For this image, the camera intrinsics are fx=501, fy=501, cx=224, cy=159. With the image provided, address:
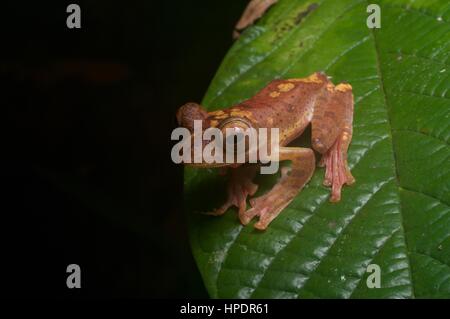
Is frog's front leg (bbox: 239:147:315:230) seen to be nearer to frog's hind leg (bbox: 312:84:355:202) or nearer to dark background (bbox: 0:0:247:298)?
frog's hind leg (bbox: 312:84:355:202)

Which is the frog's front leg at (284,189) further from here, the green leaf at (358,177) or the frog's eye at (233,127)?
the frog's eye at (233,127)

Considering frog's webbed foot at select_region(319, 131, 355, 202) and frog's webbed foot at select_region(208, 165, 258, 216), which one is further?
frog's webbed foot at select_region(208, 165, 258, 216)

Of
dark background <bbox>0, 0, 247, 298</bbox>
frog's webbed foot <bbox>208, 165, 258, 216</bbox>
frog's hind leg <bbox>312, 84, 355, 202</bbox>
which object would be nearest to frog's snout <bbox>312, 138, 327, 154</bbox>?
frog's hind leg <bbox>312, 84, 355, 202</bbox>

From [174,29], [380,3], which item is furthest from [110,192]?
[380,3]

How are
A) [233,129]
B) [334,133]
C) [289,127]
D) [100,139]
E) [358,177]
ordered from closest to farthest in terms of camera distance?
[358,177] → [233,129] → [334,133] → [289,127] → [100,139]

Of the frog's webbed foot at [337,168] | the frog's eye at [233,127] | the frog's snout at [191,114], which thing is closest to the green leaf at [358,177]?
the frog's webbed foot at [337,168]

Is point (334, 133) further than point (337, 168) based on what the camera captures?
Yes

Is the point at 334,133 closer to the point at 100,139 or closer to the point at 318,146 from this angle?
the point at 318,146

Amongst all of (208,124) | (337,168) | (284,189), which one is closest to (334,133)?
(337,168)
